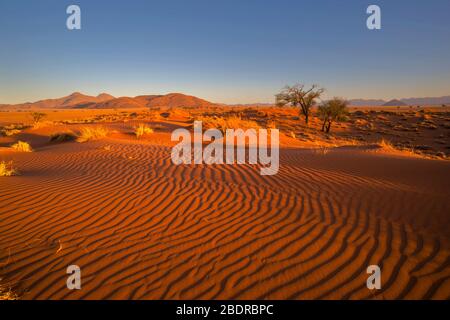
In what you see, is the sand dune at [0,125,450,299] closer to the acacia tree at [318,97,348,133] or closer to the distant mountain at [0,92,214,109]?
the acacia tree at [318,97,348,133]

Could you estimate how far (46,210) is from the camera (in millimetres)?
4453

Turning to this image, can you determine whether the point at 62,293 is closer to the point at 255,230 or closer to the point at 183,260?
the point at 183,260

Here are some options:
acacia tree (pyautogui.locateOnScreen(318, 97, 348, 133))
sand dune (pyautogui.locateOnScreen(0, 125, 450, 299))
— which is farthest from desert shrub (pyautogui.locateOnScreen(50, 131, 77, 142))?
acacia tree (pyautogui.locateOnScreen(318, 97, 348, 133))

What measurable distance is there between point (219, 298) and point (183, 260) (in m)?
0.71

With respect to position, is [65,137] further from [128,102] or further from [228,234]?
[128,102]

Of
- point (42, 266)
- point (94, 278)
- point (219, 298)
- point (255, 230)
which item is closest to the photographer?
point (219, 298)

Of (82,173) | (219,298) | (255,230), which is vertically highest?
(82,173)

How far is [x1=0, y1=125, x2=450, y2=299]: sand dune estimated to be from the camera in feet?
9.14

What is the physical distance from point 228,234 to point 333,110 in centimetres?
2375

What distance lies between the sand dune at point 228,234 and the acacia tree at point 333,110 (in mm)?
19117

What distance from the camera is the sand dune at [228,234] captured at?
2.79 metres

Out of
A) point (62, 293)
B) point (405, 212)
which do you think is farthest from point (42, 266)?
point (405, 212)

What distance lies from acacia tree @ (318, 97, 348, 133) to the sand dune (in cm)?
1912

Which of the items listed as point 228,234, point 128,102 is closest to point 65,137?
point 228,234
